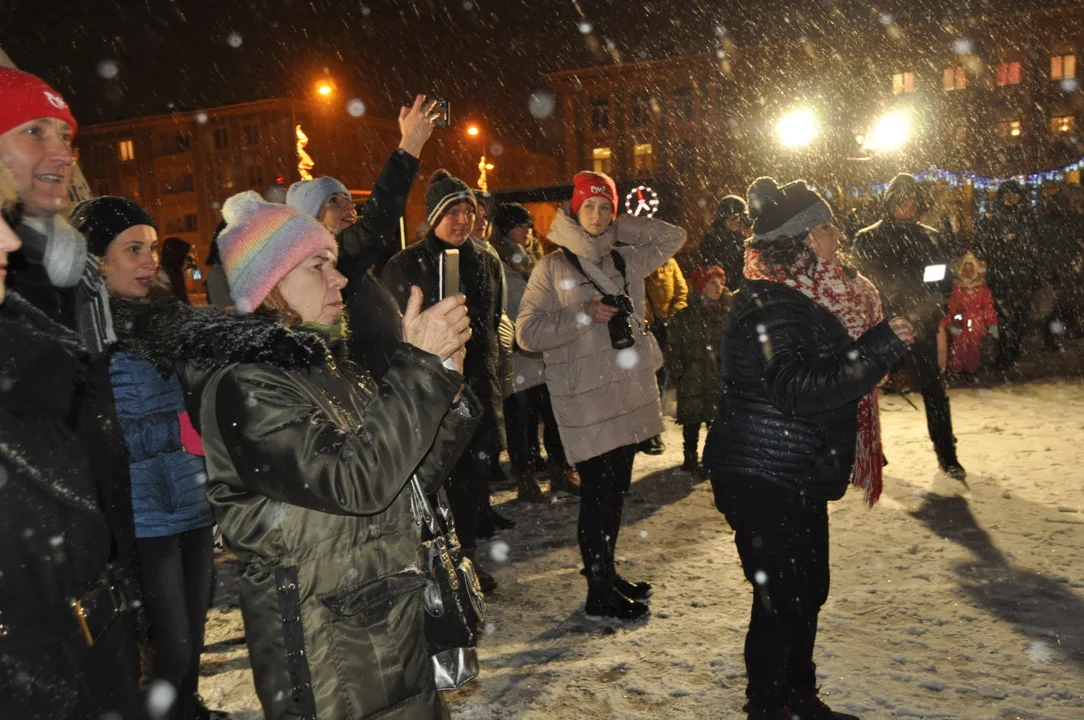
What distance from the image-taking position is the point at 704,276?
7727 mm

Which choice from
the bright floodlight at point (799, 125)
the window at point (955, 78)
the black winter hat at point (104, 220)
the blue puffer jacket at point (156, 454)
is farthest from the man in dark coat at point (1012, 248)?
the window at point (955, 78)

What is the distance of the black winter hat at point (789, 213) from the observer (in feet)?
10.4

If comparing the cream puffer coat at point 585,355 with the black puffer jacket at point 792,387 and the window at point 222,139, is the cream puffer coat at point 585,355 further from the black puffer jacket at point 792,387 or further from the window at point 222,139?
the window at point 222,139

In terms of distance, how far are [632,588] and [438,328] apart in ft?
10.6

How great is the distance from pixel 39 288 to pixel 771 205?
7.93 feet

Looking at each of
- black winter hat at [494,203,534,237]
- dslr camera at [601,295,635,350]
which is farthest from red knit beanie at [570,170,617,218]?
black winter hat at [494,203,534,237]

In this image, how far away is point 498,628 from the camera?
181 inches

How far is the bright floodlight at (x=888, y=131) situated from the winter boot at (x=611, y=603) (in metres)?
12.2

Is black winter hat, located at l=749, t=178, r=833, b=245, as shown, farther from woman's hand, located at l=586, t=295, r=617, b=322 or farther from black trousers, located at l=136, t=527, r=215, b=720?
black trousers, located at l=136, t=527, r=215, b=720

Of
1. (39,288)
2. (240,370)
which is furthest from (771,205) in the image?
(39,288)

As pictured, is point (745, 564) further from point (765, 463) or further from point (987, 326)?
point (987, 326)

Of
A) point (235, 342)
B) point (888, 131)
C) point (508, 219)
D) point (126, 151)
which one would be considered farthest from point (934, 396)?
point (126, 151)

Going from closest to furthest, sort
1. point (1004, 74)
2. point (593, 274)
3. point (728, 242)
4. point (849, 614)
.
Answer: point (849, 614)
point (593, 274)
point (728, 242)
point (1004, 74)

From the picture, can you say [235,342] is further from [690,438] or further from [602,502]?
[690,438]
